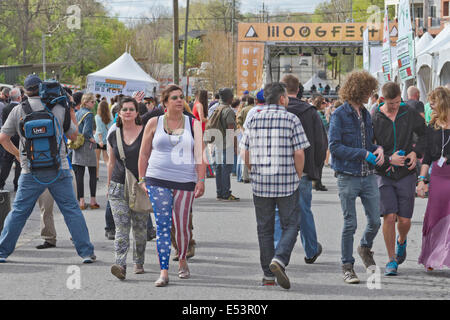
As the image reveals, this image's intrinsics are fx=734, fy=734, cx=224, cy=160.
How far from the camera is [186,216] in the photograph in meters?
6.67

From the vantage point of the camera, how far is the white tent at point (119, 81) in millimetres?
29984

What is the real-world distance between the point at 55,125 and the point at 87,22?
72.5 metres

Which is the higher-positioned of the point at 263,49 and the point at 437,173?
the point at 263,49

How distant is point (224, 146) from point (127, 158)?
679 cm

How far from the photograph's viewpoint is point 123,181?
704cm

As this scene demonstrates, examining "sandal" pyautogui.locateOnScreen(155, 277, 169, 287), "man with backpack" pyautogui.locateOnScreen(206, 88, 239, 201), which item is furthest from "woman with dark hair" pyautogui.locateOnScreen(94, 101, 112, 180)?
"sandal" pyautogui.locateOnScreen(155, 277, 169, 287)

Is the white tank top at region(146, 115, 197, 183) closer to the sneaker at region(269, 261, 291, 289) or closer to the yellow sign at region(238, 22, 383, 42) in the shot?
the sneaker at region(269, 261, 291, 289)

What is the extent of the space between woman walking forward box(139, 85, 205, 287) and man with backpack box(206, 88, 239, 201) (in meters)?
6.50

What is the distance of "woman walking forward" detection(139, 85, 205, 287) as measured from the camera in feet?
21.4

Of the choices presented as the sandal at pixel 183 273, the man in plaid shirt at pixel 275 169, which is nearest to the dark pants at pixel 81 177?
the sandal at pixel 183 273

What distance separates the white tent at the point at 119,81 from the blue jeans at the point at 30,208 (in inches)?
872

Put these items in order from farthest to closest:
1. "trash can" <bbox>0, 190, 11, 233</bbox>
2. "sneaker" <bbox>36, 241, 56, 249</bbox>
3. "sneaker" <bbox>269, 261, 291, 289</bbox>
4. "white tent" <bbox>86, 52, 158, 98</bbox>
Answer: "white tent" <bbox>86, 52, 158, 98</bbox>, "trash can" <bbox>0, 190, 11, 233</bbox>, "sneaker" <bbox>36, 241, 56, 249</bbox>, "sneaker" <bbox>269, 261, 291, 289</bbox>
